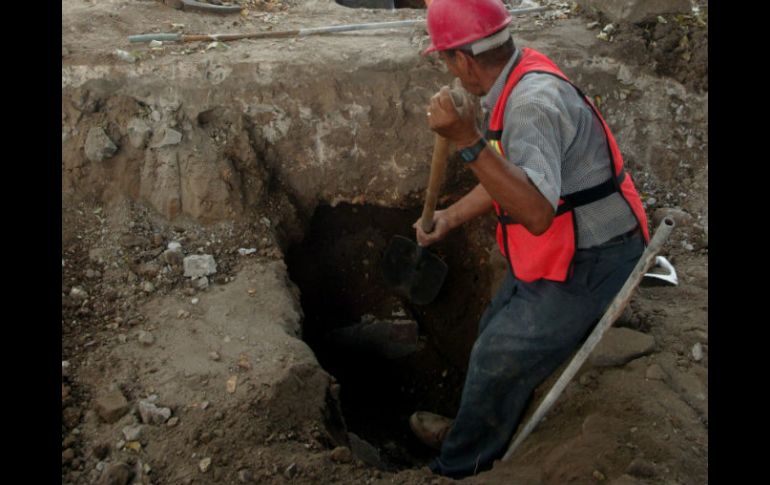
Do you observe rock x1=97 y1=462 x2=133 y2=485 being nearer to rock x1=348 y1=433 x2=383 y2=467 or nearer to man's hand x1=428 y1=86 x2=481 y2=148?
rock x1=348 y1=433 x2=383 y2=467

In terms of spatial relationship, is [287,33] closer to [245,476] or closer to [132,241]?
[132,241]

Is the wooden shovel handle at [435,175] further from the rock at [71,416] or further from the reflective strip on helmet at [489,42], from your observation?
the rock at [71,416]

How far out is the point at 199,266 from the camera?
3.33m

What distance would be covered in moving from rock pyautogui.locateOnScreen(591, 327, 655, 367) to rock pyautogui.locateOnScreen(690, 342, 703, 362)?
0.58 feet

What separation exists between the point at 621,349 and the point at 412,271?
4.67 ft

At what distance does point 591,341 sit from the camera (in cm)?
236

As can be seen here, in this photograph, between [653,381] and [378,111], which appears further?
[378,111]

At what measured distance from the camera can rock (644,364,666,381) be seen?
272 centimetres

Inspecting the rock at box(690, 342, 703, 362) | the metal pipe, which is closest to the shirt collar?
the rock at box(690, 342, 703, 362)

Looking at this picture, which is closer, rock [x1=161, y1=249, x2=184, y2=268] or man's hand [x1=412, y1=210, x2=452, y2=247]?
man's hand [x1=412, y1=210, x2=452, y2=247]

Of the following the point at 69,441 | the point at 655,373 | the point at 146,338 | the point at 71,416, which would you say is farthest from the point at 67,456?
the point at 655,373

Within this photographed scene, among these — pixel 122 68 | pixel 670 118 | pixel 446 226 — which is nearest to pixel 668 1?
pixel 670 118

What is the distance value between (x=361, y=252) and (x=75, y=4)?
8.54 feet

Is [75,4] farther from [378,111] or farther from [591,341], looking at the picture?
[591,341]
